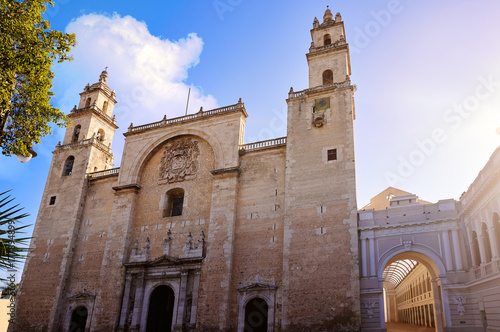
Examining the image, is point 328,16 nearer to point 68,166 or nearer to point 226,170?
point 226,170

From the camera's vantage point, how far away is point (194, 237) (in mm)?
25562

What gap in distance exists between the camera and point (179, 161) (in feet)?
95.2

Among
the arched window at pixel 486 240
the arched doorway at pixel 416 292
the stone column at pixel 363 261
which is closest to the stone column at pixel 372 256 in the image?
the stone column at pixel 363 261

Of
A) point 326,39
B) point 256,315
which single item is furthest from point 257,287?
point 326,39

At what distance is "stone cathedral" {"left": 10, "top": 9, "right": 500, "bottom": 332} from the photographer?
19922 mm

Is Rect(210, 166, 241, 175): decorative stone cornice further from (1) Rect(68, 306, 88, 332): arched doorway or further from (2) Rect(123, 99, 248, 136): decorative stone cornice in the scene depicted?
(1) Rect(68, 306, 88, 332): arched doorway

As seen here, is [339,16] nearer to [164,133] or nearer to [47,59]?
[164,133]

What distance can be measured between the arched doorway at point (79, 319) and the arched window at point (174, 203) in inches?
341

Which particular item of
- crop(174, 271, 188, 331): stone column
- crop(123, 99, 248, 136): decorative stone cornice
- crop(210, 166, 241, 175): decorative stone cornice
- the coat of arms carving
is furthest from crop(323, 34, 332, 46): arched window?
crop(174, 271, 188, 331): stone column

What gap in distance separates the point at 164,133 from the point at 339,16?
1654 centimetres

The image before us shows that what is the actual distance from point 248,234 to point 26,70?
15.1 meters

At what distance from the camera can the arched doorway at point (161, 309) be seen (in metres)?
25.2

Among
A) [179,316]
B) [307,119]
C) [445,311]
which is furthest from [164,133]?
[445,311]

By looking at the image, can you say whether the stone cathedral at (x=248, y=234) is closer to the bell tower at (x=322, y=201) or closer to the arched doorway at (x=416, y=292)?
the bell tower at (x=322, y=201)
